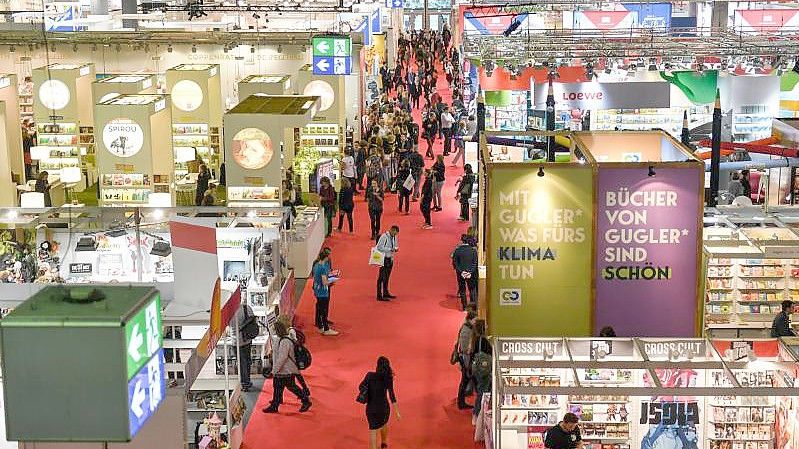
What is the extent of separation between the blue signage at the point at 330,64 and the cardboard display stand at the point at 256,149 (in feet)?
11.7

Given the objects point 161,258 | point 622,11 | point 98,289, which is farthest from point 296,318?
point 622,11

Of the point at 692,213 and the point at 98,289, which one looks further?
the point at 692,213

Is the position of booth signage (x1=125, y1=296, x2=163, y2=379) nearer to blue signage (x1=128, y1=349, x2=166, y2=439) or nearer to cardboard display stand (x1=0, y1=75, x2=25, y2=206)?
blue signage (x1=128, y1=349, x2=166, y2=439)

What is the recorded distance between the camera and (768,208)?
42.6 ft

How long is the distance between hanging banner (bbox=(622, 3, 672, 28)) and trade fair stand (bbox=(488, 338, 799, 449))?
17.3m

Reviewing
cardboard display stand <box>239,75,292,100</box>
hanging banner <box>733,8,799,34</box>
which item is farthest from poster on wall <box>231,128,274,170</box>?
hanging banner <box>733,8,799,34</box>

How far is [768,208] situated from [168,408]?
7.86 meters

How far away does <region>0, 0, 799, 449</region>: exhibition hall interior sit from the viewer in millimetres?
8312

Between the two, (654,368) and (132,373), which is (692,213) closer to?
(654,368)

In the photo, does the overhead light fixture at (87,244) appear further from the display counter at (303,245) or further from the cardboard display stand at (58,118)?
the cardboard display stand at (58,118)

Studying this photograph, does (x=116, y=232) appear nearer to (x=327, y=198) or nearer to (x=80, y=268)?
(x=80, y=268)

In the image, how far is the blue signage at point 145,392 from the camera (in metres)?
5.00

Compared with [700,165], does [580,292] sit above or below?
below

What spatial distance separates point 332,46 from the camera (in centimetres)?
1966
